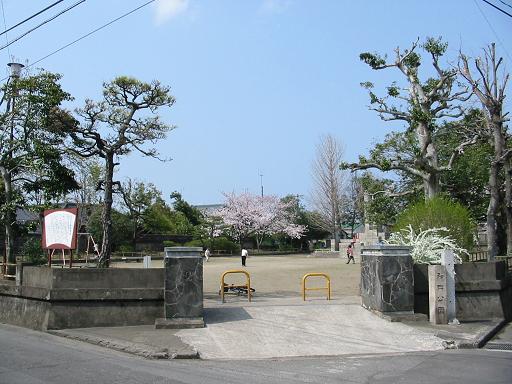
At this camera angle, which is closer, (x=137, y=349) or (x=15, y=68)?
(x=137, y=349)

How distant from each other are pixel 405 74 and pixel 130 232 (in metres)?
35.1

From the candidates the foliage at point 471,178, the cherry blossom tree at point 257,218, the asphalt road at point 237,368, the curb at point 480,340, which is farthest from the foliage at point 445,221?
the cherry blossom tree at point 257,218

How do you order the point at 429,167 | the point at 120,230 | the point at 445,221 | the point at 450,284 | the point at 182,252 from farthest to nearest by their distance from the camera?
the point at 120,230
the point at 429,167
the point at 445,221
the point at 450,284
the point at 182,252

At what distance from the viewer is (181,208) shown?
232ft

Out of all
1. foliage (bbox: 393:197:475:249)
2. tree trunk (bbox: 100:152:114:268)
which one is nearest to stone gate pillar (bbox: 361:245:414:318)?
foliage (bbox: 393:197:475:249)

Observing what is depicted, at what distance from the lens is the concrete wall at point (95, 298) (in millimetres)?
12734

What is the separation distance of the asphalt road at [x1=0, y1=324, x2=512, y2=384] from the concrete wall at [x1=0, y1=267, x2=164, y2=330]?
1637 mm

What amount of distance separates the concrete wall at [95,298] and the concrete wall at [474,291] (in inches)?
277

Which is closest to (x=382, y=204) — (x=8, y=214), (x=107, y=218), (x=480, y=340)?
(x=107, y=218)

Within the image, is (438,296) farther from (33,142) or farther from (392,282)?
(33,142)

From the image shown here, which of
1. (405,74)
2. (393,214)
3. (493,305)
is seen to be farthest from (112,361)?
(393,214)

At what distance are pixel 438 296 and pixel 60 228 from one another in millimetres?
10197

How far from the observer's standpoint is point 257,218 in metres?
65.6

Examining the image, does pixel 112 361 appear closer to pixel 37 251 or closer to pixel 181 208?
pixel 37 251
